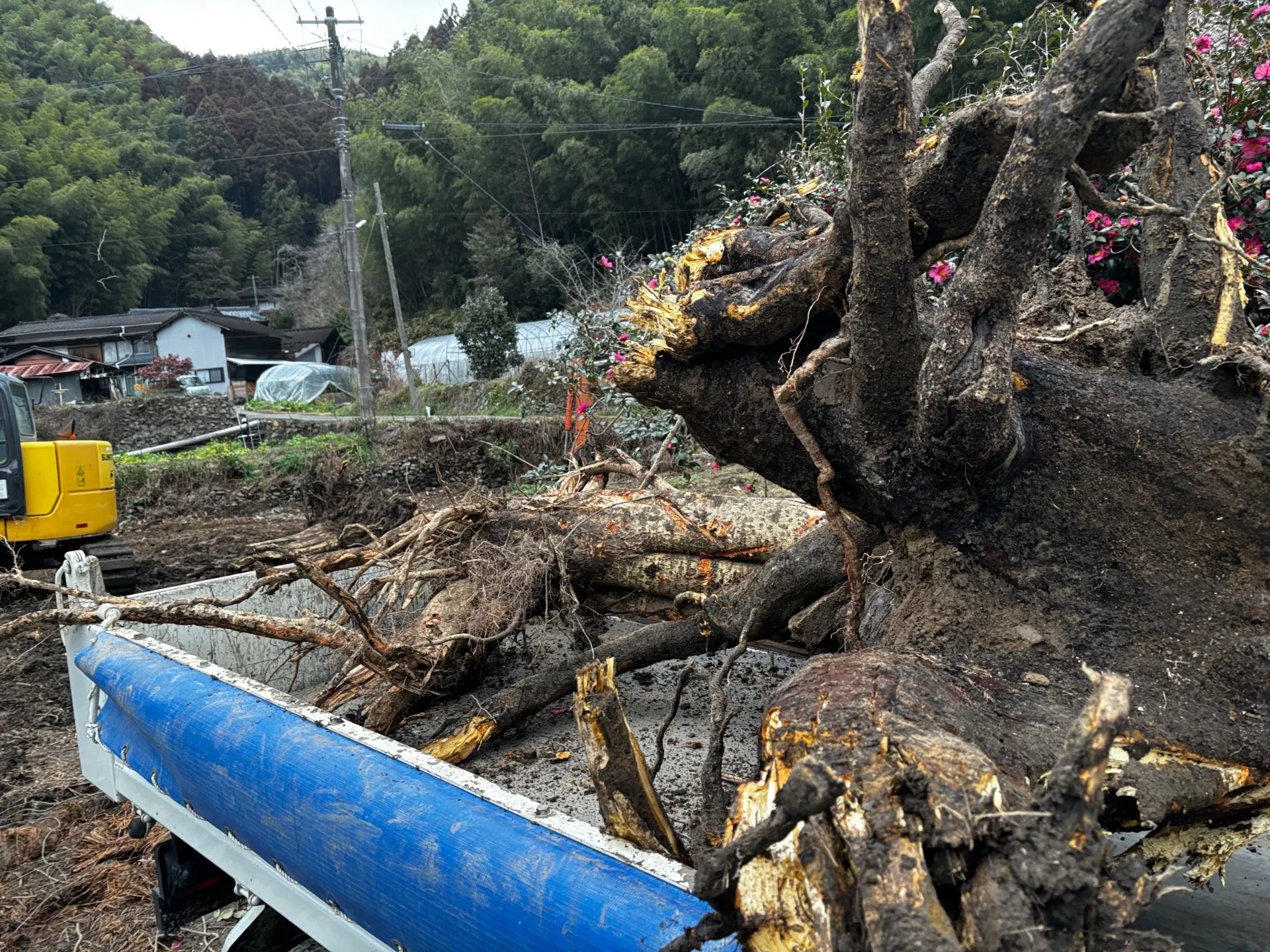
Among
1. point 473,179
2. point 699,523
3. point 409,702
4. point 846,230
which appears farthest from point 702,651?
point 473,179

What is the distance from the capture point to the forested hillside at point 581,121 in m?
21.1

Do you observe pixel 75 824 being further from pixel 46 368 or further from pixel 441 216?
pixel 441 216

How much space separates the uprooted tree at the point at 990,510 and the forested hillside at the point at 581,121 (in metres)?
14.3

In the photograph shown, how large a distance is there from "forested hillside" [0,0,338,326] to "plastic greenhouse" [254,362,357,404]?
17553 mm

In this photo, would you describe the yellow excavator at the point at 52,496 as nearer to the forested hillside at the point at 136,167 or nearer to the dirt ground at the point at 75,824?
the dirt ground at the point at 75,824

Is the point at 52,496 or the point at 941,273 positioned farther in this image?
the point at 52,496

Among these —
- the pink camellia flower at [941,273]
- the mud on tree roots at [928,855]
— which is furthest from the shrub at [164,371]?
the mud on tree roots at [928,855]

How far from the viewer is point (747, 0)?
21.0m

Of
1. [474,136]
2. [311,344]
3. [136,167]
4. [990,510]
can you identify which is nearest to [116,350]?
[311,344]

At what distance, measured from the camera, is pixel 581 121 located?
26922mm

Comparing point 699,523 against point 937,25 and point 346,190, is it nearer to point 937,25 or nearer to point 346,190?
point 346,190

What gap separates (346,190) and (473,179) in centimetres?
1805

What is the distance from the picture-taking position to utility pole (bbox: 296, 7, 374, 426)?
14586mm

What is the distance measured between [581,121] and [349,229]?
13887 mm
